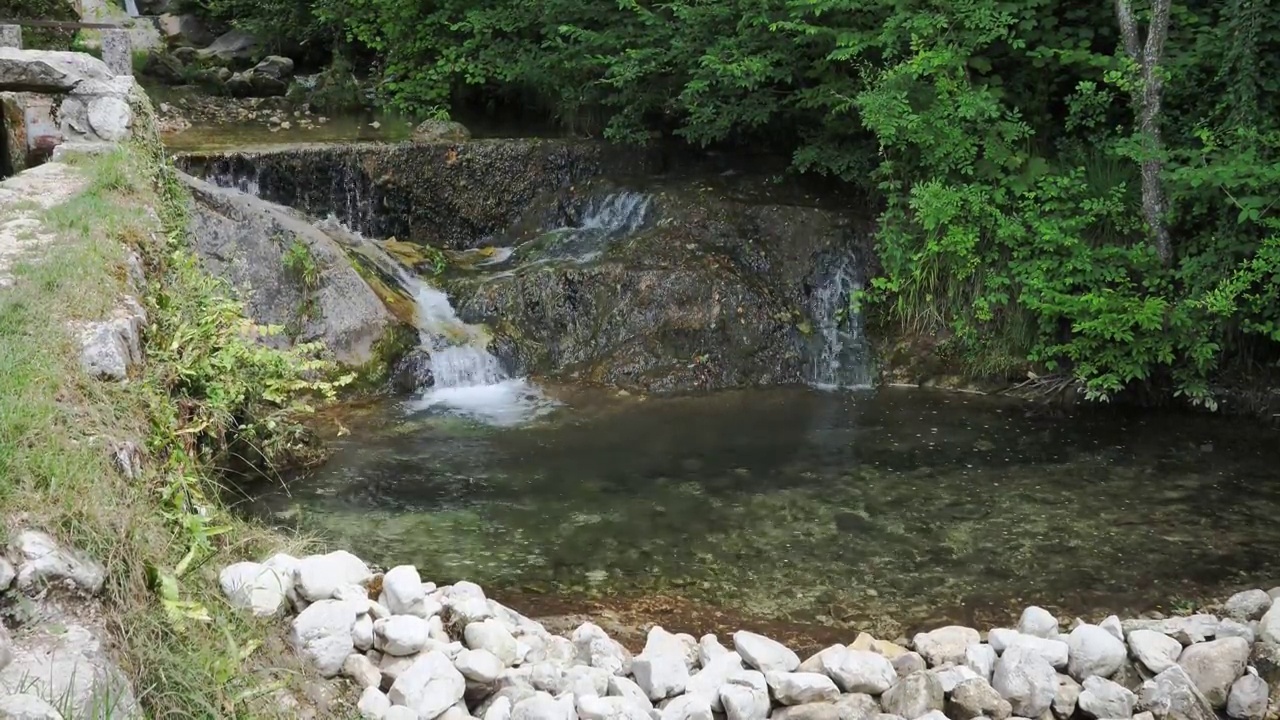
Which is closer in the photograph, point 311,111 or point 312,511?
point 312,511

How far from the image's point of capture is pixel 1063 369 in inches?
313

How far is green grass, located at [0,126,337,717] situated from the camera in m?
2.38

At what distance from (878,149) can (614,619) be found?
19.0 ft

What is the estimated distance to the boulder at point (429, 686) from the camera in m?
3.26

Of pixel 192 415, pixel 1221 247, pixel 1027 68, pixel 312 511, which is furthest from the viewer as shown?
pixel 1027 68

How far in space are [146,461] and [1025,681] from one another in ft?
10.1

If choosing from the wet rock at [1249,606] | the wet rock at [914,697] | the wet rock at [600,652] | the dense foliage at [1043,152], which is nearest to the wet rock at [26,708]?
the wet rock at [600,652]

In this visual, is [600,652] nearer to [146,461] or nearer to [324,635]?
[324,635]

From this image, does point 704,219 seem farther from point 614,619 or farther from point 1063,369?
point 614,619

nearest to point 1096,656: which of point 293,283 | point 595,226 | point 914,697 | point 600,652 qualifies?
point 914,697

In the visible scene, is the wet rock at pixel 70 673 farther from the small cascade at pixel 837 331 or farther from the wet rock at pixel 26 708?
the small cascade at pixel 837 331

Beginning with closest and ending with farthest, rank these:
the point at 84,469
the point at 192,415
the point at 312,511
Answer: the point at 84,469 → the point at 192,415 → the point at 312,511

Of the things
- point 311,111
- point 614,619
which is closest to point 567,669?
point 614,619

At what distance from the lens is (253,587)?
3018 millimetres
